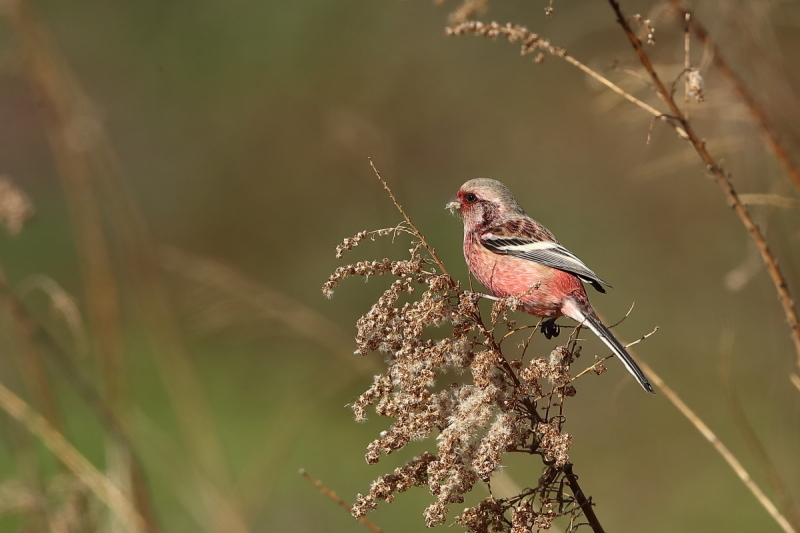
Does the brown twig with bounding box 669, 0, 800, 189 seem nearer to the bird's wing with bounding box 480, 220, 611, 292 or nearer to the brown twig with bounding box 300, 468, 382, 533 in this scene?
the bird's wing with bounding box 480, 220, 611, 292

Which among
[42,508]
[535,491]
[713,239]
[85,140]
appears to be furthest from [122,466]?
[713,239]

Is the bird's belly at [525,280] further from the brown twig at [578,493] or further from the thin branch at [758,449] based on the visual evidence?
the brown twig at [578,493]

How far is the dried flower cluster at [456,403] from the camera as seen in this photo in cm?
180

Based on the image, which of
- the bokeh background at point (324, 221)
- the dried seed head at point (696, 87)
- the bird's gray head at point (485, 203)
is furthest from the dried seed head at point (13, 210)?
the dried seed head at point (696, 87)

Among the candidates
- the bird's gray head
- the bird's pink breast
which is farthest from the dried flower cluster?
the bird's gray head

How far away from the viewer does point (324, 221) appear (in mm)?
13234

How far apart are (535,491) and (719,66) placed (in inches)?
49.9

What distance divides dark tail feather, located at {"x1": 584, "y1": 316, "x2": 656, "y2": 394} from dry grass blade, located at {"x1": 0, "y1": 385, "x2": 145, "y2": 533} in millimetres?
1694

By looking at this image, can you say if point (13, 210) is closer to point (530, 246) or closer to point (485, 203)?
point (485, 203)

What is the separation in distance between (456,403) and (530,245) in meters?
1.58

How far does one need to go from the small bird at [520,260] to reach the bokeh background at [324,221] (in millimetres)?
590

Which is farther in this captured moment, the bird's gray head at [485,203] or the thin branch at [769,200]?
the bird's gray head at [485,203]

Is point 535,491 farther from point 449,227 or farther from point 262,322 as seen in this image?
point 449,227

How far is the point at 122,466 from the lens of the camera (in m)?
3.17
